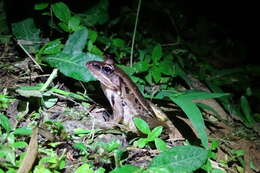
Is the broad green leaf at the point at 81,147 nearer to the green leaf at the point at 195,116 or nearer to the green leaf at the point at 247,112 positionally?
the green leaf at the point at 195,116

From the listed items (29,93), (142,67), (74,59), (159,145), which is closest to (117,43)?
(142,67)

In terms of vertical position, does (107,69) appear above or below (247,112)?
above

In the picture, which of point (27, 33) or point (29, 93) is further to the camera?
point (27, 33)

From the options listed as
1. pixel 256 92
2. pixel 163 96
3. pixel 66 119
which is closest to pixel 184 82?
pixel 163 96

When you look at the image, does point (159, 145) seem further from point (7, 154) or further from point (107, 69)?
point (7, 154)

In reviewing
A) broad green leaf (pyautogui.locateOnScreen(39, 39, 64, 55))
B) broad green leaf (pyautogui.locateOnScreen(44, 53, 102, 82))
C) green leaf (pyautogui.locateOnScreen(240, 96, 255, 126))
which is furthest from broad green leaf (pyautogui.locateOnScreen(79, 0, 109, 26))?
green leaf (pyautogui.locateOnScreen(240, 96, 255, 126))

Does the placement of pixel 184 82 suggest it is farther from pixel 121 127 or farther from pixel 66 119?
pixel 66 119
